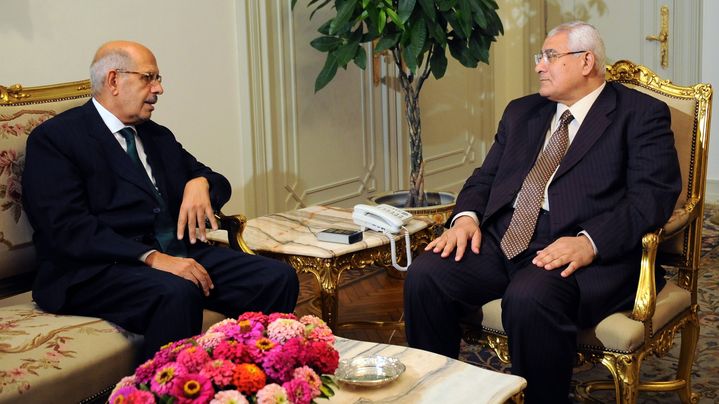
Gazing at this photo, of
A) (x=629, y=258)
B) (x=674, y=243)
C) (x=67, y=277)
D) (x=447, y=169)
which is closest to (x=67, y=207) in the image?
(x=67, y=277)

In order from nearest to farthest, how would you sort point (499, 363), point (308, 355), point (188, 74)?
1. point (308, 355)
2. point (499, 363)
3. point (188, 74)

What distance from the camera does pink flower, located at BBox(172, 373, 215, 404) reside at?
4.99ft

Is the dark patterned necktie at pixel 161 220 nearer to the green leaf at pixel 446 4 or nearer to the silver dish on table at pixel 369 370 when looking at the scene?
the silver dish on table at pixel 369 370

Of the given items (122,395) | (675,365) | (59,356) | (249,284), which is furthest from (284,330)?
(675,365)

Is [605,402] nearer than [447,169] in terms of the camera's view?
Yes

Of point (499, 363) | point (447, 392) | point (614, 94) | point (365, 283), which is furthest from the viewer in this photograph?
point (365, 283)

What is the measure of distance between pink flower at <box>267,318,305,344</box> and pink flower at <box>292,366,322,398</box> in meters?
0.09

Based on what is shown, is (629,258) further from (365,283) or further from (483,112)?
(483,112)

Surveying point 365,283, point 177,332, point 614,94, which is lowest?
point 365,283

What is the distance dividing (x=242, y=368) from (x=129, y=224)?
1.26 m

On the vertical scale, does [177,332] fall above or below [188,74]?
below

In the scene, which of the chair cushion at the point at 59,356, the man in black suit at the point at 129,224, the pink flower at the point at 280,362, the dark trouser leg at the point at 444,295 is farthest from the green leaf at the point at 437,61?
the pink flower at the point at 280,362

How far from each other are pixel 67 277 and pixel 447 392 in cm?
123

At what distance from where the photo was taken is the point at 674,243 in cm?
285
